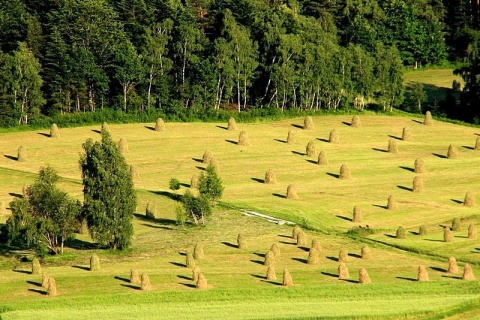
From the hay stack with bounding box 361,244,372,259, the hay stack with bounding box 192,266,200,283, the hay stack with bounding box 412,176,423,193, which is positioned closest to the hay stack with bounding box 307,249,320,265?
the hay stack with bounding box 361,244,372,259

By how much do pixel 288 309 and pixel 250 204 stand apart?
29614 mm

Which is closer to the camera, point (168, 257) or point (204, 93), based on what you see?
point (168, 257)

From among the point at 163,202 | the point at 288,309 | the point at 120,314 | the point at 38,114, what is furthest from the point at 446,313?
the point at 38,114

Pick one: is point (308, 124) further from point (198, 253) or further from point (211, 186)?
point (198, 253)

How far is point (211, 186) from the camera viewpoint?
4902 inches

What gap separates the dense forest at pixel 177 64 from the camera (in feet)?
516

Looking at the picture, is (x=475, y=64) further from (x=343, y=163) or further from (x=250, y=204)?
(x=250, y=204)

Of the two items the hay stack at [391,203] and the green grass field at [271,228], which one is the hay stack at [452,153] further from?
the hay stack at [391,203]

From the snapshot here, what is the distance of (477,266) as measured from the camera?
11225 centimetres

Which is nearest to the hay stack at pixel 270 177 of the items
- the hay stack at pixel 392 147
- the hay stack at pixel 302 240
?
the hay stack at pixel 392 147

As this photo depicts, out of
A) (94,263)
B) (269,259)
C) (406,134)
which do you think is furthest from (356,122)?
(94,263)

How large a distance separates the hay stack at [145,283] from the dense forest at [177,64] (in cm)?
4981

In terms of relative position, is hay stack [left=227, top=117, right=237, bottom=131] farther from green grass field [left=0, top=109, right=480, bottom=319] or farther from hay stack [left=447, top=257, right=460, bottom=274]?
hay stack [left=447, top=257, right=460, bottom=274]

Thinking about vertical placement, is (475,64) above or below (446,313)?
above
